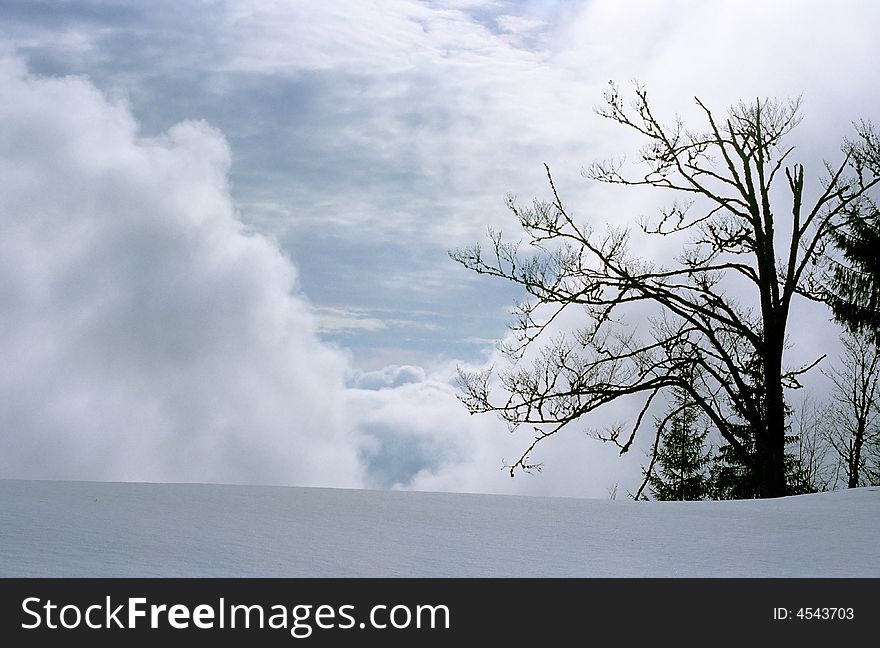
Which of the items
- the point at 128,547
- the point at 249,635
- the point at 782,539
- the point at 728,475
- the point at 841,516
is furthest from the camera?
the point at 728,475

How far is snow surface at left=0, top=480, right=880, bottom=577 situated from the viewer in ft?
10.2

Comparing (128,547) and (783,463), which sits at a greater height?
(783,463)

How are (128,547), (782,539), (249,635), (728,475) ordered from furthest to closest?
(728,475) < (782,539) < (128,547) < (249,635)

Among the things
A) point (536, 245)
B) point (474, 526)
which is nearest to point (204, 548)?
point (474, 526)

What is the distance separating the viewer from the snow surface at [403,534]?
311 centimetres

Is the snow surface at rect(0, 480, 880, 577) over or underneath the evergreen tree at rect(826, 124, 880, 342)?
underneath

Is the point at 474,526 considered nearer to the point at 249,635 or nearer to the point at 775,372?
the point at 249,635

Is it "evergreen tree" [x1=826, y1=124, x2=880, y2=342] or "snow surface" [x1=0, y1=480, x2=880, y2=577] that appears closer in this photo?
"snow surface" [x1=0, y1=480, x2=880, y2=577]

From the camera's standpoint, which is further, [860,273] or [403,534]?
[860,273]

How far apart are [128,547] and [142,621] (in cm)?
87

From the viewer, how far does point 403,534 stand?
3.88m

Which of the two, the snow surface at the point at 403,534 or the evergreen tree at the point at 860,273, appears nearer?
the snow surface at the point at 403,534

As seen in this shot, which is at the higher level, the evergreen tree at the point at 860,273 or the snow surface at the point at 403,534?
the evergreen tree at the point at 860,273

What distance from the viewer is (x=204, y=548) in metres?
3.33
